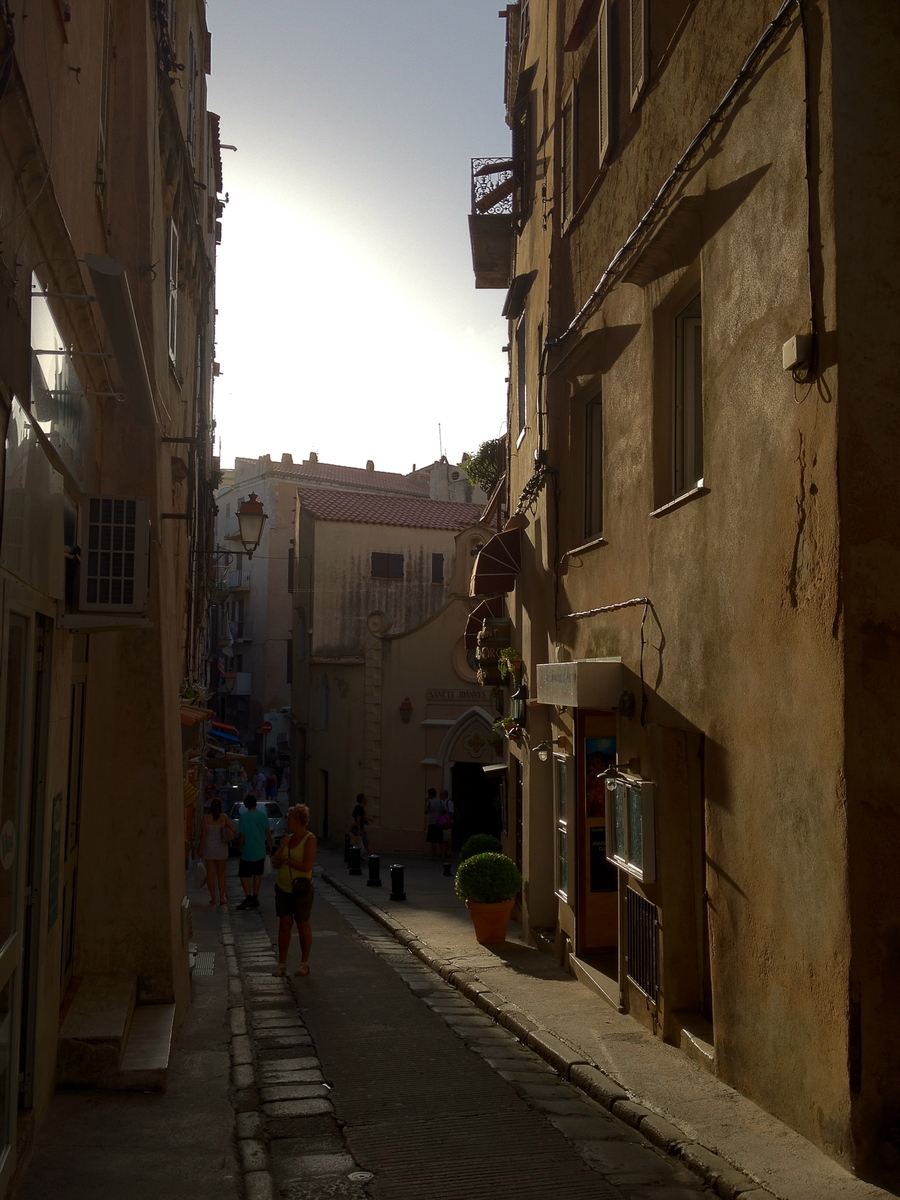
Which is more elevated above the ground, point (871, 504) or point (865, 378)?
point (865, 378)

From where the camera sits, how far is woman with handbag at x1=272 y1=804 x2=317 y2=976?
11.2 metres

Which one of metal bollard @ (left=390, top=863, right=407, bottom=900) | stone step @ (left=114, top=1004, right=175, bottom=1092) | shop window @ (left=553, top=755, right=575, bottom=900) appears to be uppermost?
shop window @ (left=553, top=755, right=575, bottom=900)

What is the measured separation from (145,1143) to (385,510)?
34.4 m

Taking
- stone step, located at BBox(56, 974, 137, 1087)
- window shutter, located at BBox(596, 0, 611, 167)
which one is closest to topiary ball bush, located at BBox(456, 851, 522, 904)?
stone step, located at BBox(56, 974, 137, 1087)

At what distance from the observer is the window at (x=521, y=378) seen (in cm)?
1622

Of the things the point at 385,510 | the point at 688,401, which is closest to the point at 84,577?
the point at 688,401

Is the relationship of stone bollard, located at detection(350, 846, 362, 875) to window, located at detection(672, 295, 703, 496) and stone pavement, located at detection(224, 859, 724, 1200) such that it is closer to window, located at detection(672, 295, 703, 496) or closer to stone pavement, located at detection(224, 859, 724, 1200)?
stone pavement, located at detection(224, 859, 724, 1200)

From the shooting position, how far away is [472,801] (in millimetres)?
30516

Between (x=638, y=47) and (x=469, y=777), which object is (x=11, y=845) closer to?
(x=638, y=47)

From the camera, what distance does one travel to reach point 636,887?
31.6 feet

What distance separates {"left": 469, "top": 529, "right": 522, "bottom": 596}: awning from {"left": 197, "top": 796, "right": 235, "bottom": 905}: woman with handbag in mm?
5484

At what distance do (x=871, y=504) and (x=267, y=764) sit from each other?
171ft

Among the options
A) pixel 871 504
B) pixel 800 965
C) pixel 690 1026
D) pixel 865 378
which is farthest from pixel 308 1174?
pixel 865 378

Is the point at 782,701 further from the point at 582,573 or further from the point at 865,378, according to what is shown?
the point at 582,573
